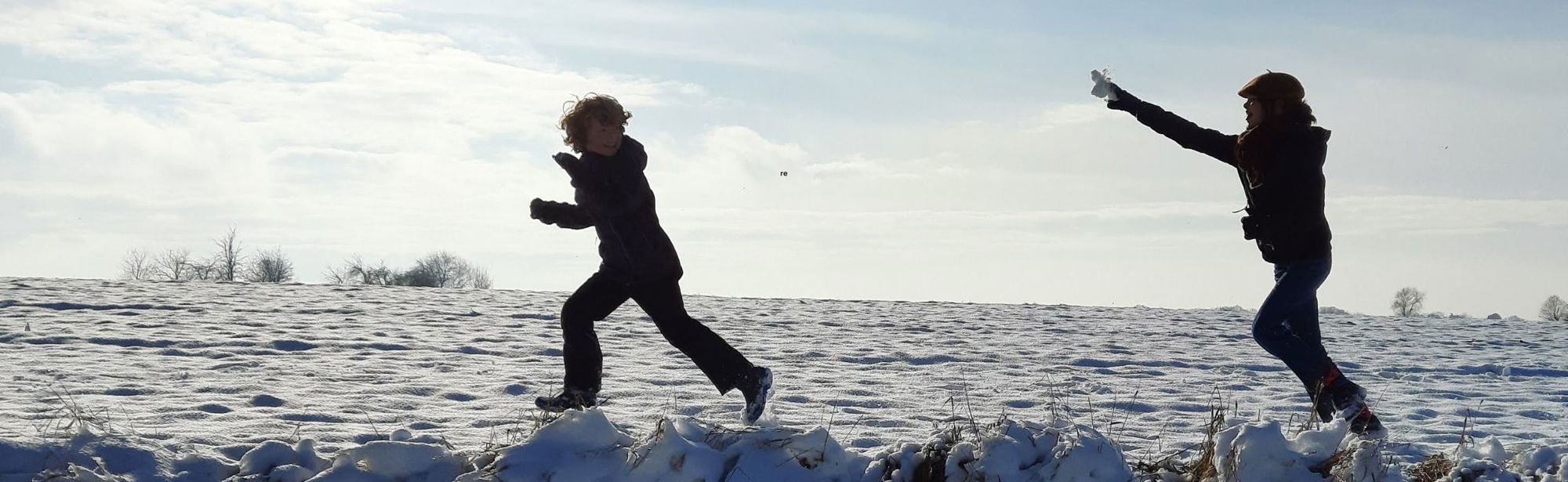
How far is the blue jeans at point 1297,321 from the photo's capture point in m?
5.28

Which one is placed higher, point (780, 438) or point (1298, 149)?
point (1298, 149)

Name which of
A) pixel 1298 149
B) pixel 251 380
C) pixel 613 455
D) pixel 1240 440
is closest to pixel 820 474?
pixel 613 455

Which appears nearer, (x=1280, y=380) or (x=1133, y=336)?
(x=1280, y=380)

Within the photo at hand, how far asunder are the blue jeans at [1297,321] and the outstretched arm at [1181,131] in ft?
1.94

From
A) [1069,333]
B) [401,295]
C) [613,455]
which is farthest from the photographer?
[401,295]

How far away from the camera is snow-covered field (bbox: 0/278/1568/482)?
167 inches

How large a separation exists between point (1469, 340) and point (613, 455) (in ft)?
33.3

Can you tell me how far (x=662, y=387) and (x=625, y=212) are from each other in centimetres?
199

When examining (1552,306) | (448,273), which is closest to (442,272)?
(448,273)

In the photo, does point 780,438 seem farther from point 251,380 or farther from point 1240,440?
point 251,380

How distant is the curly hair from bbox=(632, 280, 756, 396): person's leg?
720 millimetres

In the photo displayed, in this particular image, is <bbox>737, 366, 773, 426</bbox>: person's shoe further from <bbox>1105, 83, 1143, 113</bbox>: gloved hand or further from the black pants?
<bbox>1105, 83, 1143, 113</bbox>: gloved hand

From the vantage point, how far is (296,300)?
1230 centimetres

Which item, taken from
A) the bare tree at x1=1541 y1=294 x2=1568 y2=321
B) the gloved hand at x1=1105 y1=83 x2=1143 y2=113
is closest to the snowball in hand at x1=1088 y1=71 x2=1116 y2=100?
the gloved hand at x1=1105 y1=83 x2=1143 y2=113
